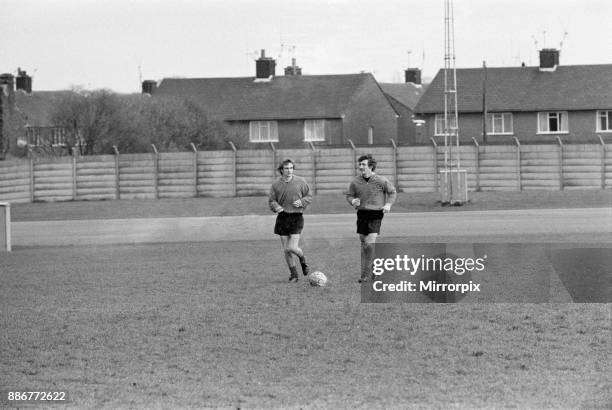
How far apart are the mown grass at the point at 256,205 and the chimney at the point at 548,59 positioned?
24.8 meters

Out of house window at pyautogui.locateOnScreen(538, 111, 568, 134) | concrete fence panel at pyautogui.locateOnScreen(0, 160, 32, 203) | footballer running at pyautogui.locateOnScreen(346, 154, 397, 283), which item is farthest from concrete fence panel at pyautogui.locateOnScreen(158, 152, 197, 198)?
footballer running at pyautogui.locateOnScreen(346, 154, 397, 283)

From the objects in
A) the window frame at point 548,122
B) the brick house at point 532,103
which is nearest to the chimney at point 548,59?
the brick house at point 532,103

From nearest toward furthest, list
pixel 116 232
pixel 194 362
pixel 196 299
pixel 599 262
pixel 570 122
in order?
pixel 194 362
pixel 196 299
pixel 599 262
pixel 116 232
pixel 570 122

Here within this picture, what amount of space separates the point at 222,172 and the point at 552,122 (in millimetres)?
24532

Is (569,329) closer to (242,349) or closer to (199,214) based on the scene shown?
(242,349)

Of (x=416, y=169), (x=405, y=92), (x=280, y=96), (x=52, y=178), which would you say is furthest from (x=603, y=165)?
(x=405, y=92)

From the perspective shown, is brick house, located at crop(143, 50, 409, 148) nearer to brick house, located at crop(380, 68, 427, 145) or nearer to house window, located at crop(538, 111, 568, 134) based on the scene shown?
brick house, located at crop(380, 68, 427, 145)

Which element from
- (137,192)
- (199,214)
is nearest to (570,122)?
(137,192)

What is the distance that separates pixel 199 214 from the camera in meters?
37.8

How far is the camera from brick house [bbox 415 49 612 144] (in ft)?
207

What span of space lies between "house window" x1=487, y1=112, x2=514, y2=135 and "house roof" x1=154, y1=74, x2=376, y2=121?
29.8ft

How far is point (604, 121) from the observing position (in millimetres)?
63031

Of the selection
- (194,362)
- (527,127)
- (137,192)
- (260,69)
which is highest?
(260,69)

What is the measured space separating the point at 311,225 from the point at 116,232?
5160 mm
